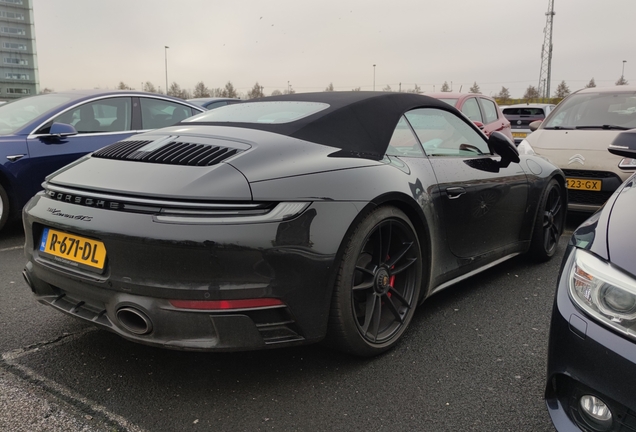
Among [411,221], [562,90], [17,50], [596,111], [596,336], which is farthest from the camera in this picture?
[562,90]

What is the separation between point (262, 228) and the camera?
1.96 meters

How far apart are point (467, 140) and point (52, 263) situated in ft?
8.45

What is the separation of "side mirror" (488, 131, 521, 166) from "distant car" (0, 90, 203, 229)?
3868mm

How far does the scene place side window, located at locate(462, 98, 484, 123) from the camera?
9.23m

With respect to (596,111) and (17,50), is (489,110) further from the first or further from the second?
(17,50)

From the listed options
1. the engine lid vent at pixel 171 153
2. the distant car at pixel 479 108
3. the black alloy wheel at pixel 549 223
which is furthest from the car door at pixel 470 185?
the distant car at pixel 479 108

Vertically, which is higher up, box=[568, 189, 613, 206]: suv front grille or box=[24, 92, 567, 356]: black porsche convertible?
box=[24, 92, 567, 356]: black porsche convertible

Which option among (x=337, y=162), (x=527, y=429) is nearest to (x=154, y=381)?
(x=337, y=162)

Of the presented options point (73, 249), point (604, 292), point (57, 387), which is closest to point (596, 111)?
point (604, 292)

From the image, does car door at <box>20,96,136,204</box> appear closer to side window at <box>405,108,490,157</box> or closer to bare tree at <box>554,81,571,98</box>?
side window at <box>405,108,490,157</box>

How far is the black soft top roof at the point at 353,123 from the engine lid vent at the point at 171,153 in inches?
14.9

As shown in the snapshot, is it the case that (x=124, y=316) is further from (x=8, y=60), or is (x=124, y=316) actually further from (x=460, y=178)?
(x=8, y=60)

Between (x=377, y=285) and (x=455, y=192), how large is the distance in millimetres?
826

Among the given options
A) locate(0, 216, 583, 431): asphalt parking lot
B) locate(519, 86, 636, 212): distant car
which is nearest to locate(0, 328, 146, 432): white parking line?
locate(0, 216, 583, 431): asphalt parking lot
